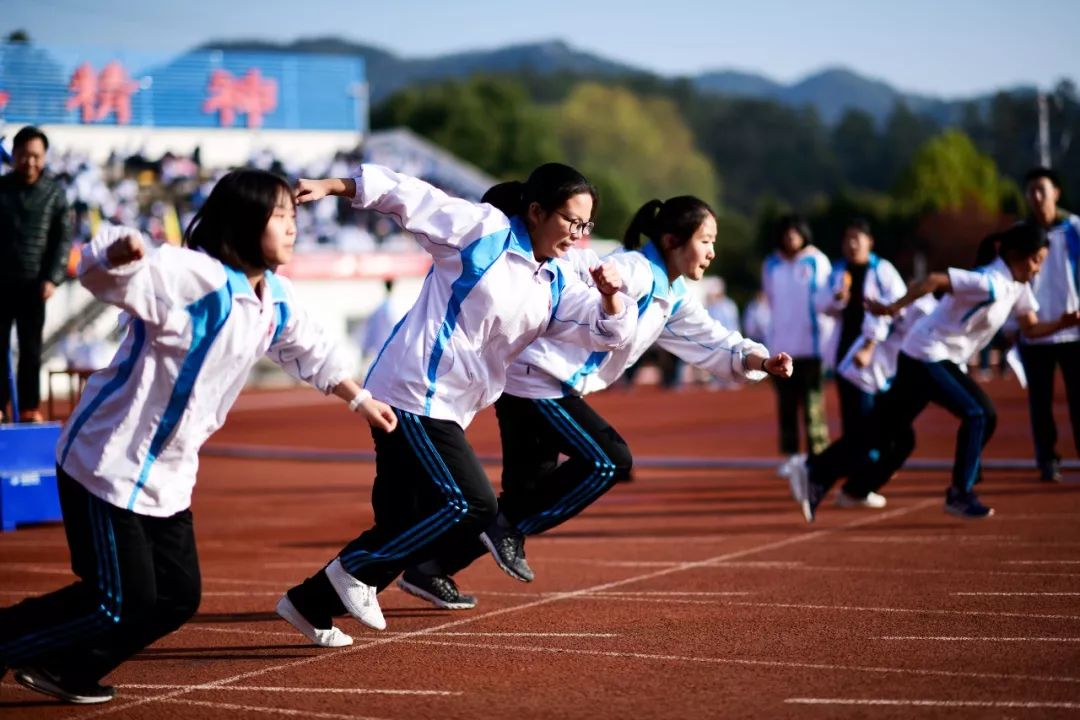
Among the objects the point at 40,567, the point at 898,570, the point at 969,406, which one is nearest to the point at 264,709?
the point at 898,570

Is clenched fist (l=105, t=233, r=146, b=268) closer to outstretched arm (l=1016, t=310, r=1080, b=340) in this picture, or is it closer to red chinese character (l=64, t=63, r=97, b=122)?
outstretched arm (l=1016, t=310, r=1080, b=340)

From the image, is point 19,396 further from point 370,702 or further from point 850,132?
point 850,132

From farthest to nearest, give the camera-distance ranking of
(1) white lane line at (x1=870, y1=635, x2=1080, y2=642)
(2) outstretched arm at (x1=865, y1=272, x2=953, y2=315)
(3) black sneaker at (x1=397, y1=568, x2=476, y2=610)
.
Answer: (2) outstretched arm at (x1=865, y1=272, x2=953, y2=315), (3) black sneaker at (x1=397, y1=568, x2=476, y2=610), (1) white lane line at (x1=870, y1=635, x2=1080, y2=642)

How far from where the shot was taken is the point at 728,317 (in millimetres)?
31781

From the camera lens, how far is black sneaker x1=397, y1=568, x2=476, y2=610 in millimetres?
7277

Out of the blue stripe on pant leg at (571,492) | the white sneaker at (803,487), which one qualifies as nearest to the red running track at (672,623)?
the white sneaker at (803,487)

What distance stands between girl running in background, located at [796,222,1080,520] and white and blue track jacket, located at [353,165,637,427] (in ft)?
13.1

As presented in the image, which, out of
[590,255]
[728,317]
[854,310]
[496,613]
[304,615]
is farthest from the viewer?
[728,317]

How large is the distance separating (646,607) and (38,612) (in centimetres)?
308

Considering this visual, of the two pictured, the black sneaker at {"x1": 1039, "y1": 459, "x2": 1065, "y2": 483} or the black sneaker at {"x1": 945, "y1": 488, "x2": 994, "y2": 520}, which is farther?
the black sneaker at {"x1": 1039, "y1": 459, "x2": 1065, "y2": 483}

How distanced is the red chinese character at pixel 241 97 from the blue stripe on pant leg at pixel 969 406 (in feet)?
130

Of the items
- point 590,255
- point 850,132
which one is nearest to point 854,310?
point 590,255

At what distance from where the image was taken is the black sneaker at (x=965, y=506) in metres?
10.0

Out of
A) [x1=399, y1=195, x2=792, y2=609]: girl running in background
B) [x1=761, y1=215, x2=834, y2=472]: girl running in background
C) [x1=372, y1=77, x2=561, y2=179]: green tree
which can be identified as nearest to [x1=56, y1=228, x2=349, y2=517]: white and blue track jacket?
[x1=399, y1=195, x2=792, y2=609]: girl running in background
